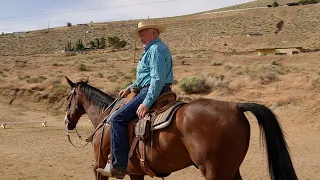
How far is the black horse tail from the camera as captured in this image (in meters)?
4.36

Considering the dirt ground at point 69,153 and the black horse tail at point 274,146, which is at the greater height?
the black horse tail at point 274,146

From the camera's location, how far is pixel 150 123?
4879 mm

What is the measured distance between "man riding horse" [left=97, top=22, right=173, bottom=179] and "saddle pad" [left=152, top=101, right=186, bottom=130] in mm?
214

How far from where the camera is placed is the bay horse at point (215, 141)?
425 centimetres

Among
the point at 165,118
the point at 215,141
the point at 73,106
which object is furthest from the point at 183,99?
the point at 215,141

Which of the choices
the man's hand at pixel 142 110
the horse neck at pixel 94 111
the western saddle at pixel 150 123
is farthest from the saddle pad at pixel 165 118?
the horse neck at pixel 94 111

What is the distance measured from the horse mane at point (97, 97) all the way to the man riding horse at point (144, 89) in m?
1.03

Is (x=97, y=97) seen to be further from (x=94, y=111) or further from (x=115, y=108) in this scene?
(x=115, y=108)

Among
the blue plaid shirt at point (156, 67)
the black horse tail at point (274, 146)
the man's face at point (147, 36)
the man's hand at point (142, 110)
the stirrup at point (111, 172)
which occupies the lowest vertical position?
the stirrup at point (111, 172)

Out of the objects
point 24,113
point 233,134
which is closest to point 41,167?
point 233,134

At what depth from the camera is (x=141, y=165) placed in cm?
501

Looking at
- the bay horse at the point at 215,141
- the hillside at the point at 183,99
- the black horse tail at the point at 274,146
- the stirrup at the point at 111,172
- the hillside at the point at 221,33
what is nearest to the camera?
the bay horse at the point at 215,141

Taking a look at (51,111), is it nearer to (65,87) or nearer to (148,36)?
(65,87)

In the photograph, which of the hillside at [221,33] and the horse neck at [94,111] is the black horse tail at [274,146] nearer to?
the horse neck at [94,111]
